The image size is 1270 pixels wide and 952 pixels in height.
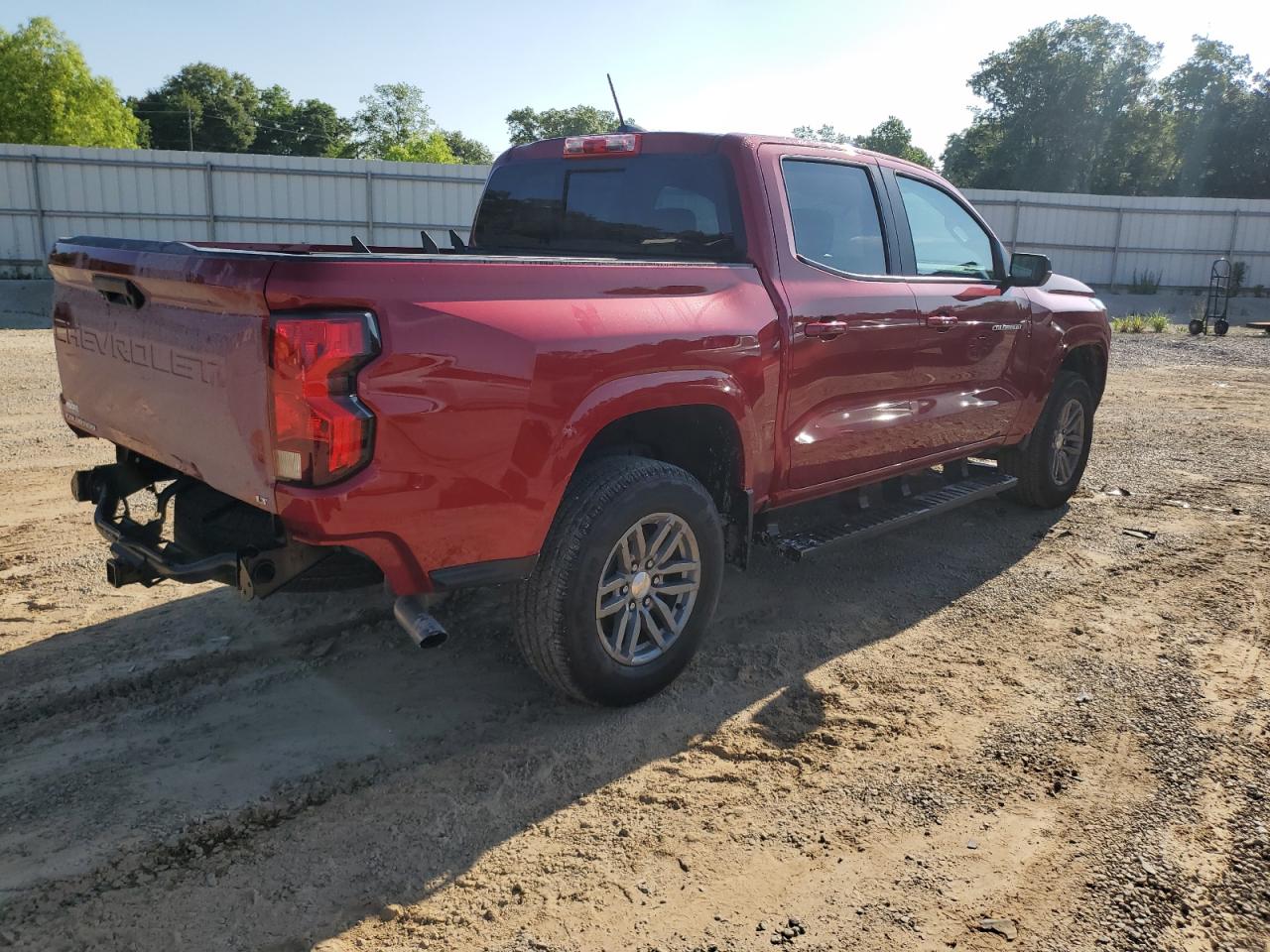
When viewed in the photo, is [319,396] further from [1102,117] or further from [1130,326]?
[1102,117]

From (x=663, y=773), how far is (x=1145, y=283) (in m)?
27.1

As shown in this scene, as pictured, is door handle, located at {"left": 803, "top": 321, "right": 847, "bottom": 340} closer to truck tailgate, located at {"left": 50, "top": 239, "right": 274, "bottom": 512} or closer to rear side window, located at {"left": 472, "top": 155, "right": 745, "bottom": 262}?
rear side window, located at {"left": 472, "top": 155, "right": 745, "bottom": 262}

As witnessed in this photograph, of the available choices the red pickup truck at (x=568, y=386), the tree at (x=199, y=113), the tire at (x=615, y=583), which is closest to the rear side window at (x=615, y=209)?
the red pickup truck at (x=568, y=386)

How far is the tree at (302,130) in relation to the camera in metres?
69.1

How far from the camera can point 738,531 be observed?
386 centimetres

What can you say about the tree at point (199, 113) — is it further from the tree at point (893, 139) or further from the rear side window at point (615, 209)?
the rear side window at point (615, 209)

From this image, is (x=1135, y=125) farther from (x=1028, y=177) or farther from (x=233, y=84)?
(x=233, y=84)

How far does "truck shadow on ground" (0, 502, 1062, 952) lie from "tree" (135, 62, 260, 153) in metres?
67.9

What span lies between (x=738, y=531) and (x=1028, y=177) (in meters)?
58.7

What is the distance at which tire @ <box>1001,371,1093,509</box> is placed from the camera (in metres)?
5.91

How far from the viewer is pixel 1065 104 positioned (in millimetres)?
55062

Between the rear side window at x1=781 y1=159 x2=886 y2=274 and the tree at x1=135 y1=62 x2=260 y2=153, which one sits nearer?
the rear side window at x1=781 y1=159 x2=886 y2=274

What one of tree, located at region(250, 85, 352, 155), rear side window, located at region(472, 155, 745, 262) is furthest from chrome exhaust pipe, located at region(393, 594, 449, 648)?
tree, located at region(250, 85, 352, 155)

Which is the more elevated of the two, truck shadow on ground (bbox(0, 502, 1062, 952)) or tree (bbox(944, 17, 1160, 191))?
tree (bbox(944, 17, 1160, 191))
